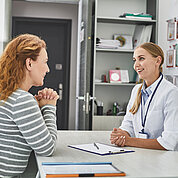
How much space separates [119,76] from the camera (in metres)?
4.00

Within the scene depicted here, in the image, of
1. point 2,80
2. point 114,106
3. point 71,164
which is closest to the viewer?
point 71,164

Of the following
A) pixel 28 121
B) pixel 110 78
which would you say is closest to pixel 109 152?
pixel 28 121

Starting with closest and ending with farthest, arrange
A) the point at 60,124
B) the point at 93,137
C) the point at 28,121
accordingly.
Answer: the point at 28,121 → the point at 93,137 → the point at 60,124

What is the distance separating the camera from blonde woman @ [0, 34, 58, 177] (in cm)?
142

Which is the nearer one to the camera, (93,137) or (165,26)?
(93,137)

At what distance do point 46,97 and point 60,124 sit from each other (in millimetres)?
4148

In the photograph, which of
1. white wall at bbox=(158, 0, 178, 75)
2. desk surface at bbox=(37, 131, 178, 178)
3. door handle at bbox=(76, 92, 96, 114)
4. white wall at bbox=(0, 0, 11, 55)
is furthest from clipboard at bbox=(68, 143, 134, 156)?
white wall at bbox=(0, 0, 11, 55)

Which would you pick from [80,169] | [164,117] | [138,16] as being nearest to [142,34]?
[138,16]

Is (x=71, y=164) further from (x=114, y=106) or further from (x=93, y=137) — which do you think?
(x=114, y=106)

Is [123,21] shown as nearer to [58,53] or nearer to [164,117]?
[58,53]

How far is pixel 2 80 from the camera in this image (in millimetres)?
1521

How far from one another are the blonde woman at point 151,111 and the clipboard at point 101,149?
0.08 m

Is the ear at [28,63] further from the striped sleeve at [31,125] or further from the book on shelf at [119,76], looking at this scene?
the book on shelf at [119,76]

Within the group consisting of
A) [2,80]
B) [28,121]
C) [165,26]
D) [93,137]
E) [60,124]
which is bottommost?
[60,124]
